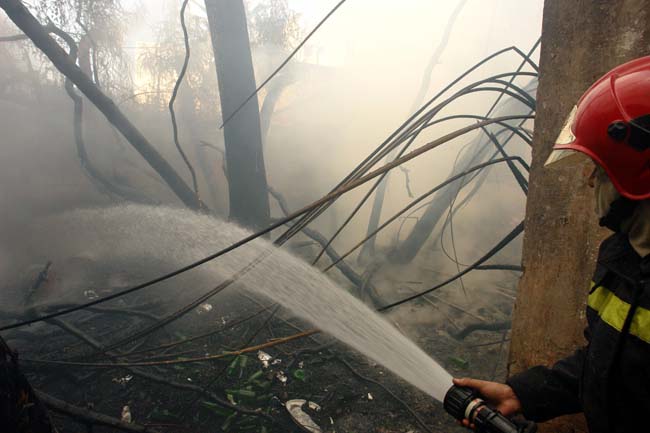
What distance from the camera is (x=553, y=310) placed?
1963 mm

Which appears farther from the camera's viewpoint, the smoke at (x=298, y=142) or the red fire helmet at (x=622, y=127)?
the smoke at (x=298, y=142)

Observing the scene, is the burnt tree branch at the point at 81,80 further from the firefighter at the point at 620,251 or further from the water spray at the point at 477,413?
the firefighter at the point at 620,251

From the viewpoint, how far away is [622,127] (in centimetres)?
118

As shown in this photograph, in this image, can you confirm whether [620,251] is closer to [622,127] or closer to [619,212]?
[619,212]

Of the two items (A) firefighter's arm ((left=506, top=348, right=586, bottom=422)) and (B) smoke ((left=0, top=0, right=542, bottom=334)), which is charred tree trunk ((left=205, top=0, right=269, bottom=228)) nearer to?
(B) smoke ((left=0, top=0, right=542, bottom=334))

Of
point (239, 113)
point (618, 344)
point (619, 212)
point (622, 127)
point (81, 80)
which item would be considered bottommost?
point (618, 344)

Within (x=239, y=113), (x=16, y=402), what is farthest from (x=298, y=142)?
(x=16, y=402)

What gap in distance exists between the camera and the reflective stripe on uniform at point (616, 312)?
1071 millimetres

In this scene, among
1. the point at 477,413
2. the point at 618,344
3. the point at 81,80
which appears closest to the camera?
the point at 618,344

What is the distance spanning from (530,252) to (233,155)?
16.4 feet

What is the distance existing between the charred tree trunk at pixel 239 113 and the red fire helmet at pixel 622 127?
5.36 meters

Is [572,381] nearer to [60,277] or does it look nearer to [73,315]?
[73,315]

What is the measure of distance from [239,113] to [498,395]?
18.2ft

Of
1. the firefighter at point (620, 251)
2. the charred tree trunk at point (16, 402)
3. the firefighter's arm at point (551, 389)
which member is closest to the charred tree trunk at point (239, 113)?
the charred tree trunk at point (16, 402)
